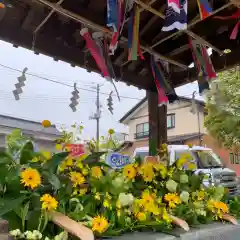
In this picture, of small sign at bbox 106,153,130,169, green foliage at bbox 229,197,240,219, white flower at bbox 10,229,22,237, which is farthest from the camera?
green foliage at bbox 229,197,240,219

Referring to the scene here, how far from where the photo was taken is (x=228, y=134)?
13.0 meters

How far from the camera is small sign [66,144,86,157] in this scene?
1510mm

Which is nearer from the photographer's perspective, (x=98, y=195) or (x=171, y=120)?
(x=98, y=195)

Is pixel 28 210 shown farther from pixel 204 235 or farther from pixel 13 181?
pixel 204 235

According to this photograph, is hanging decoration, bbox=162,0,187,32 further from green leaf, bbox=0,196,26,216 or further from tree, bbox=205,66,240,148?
tree, bbox=205,66,240,148

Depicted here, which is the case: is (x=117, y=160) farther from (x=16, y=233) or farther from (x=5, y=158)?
(x=16, y=233)

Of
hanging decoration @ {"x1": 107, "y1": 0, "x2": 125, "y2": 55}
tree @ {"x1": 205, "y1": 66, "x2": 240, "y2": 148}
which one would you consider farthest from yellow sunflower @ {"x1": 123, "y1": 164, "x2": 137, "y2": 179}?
tree @ {"x1": 205, "y1": 66, "x2": 240, "y2": 148}

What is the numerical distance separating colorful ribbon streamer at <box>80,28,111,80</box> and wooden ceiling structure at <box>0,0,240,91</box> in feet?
0.41

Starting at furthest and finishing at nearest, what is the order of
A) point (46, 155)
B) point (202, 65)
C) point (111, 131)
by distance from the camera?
point (202, 65) → point (111, 131) → point (46, 155)

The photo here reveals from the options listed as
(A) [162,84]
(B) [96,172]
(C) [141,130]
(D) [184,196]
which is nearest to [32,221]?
(B) [96,172]

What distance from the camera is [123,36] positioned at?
337 cm

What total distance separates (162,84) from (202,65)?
518mm

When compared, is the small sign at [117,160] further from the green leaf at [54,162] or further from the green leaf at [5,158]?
the green leaf at [5,158]

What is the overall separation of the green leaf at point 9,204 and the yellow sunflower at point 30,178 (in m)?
0.05
